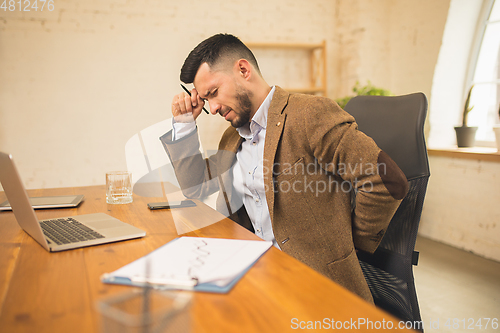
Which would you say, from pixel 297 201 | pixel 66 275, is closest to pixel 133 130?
pixel 297 201

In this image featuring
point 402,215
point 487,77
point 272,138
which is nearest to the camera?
point 402,215

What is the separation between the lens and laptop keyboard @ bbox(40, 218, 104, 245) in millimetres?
821

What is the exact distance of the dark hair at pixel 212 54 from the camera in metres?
1.32

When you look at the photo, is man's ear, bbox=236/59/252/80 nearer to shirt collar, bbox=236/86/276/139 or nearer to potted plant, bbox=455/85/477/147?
shirt collar, bbox=236/86/276/139

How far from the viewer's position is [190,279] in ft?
1.86

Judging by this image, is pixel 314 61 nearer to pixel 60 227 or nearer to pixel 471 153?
pixel 471 153

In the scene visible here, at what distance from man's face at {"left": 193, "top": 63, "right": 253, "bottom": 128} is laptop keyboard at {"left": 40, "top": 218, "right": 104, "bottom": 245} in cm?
65

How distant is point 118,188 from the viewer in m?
1.29

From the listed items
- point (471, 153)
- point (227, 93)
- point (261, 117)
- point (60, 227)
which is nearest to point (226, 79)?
point (227, 93)

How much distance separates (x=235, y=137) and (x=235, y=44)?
37cm

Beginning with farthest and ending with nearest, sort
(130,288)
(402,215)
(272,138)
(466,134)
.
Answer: (466,134), (272,138), (402,215), (130,288)

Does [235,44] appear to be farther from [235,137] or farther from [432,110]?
[432,110]

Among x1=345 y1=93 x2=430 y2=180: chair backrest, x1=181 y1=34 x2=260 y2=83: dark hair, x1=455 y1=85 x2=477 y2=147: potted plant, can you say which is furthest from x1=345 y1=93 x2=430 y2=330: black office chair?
x1=455 y1=85 x2=477 y2=147: potted plant

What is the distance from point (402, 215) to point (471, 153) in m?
1.94
